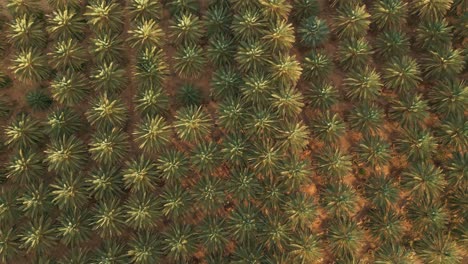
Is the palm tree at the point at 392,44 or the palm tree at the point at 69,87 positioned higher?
the palm tree at the point at 392,44

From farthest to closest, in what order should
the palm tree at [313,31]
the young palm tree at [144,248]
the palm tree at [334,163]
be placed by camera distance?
1. the palm tree at [313,31]
2. the palm tree at [334,163]
3. the young palm tree at [144,248]

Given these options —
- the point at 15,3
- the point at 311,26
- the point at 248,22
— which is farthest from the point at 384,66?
the point at 15,3

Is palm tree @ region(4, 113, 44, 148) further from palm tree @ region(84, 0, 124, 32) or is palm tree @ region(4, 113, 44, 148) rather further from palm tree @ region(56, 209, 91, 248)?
palm tree @ region(84, 0, 124, 32)

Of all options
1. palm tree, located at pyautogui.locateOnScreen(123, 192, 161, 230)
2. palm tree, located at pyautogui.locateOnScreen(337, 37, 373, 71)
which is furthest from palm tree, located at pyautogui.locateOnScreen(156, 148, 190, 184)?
palm tree, located at pyautogui.locateOnScreen(337, 37, 373, 71)

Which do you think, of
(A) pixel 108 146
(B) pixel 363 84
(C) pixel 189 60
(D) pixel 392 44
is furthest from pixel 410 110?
(A) pixel 108 146

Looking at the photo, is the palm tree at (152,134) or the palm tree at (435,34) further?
the palm tree at (435,34)

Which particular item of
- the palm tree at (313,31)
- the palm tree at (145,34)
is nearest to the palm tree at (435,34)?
the palm tree at (313,31)

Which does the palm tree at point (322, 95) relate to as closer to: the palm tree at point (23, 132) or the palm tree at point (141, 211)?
the palm tree at point (141, 211)

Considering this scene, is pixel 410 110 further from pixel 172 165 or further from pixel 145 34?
pixel 145 34
